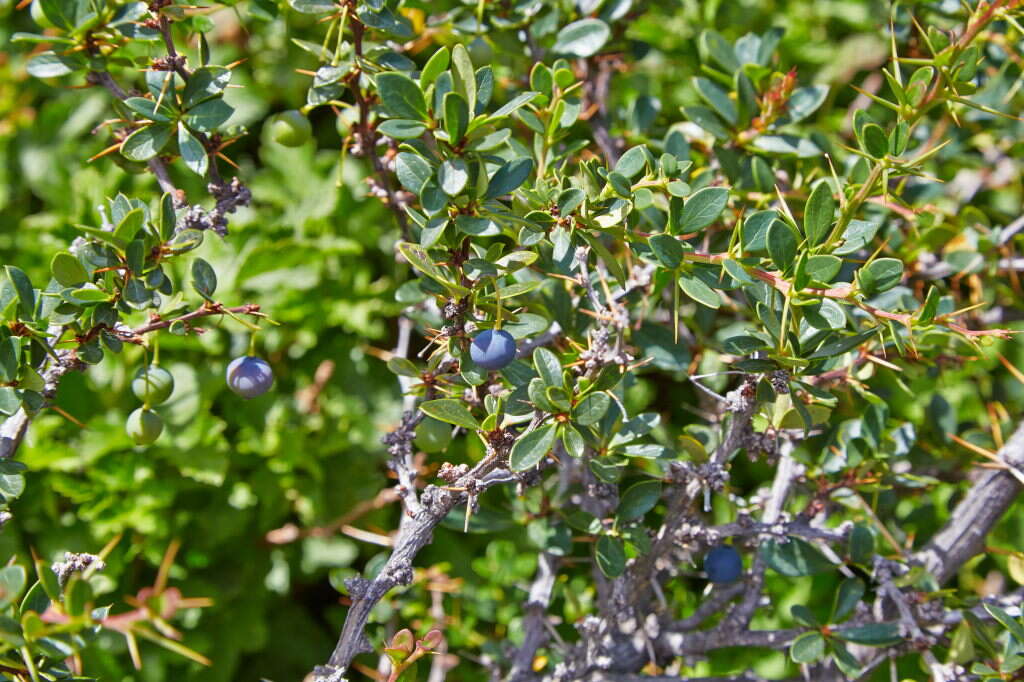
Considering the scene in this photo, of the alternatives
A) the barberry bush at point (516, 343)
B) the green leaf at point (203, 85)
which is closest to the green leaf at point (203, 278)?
the barberry bush at point (516, 343)

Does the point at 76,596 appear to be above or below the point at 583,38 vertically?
below

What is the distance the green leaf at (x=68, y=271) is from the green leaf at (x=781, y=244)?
900 mm

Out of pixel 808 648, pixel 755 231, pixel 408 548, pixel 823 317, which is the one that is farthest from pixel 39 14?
pixel 808 648

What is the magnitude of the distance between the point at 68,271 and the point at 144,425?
320 mm

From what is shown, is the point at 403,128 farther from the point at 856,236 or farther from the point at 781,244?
the point at 856,236

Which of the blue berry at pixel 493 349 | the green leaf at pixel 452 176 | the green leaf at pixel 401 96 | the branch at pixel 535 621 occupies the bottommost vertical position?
the branch at pixel 535 621

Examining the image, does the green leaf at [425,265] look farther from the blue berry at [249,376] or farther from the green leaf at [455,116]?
the blue berry at [249,376]

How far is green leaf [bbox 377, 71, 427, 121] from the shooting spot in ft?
3.52

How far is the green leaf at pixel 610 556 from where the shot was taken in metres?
1.31

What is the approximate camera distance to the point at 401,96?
1.09 m

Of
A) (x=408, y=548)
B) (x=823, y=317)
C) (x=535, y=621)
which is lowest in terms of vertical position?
(x=535, y=621)

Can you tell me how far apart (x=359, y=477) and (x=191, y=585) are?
45 centimetres

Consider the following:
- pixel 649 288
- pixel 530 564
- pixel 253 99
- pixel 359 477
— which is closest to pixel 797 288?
pixel 649 288

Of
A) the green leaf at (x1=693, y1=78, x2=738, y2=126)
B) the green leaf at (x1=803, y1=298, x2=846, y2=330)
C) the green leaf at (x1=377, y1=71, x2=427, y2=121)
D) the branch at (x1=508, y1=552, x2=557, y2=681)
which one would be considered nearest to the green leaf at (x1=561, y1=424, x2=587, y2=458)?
the green leaf at (x1=803, y1=298, x2=846, y2=330)
